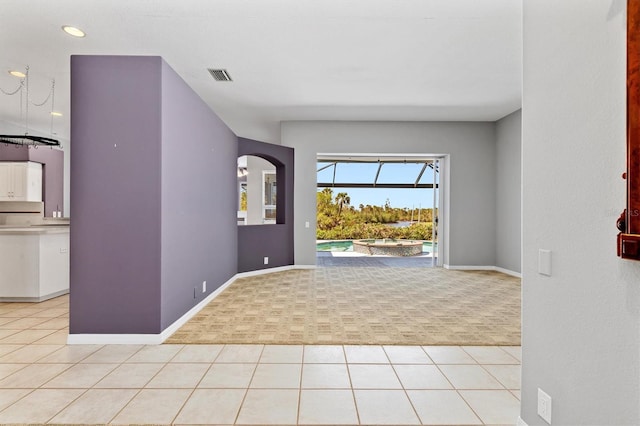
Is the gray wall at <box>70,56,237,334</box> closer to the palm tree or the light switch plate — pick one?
the light switch plate

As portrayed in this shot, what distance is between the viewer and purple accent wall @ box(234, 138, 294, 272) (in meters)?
5.96

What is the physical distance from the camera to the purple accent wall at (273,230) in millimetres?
5961

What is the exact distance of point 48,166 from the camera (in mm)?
7289

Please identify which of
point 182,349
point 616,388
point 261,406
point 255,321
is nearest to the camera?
point 616,388

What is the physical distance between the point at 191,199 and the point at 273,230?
2778 millimetres

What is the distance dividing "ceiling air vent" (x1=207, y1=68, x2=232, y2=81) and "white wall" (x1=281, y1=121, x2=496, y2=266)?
2.19 m

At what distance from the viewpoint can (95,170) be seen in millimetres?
2920

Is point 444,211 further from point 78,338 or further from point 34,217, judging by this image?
point 34,217

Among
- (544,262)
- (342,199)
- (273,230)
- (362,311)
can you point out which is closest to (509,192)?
(362,311)

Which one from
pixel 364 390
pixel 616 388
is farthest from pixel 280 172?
pixel 616 388

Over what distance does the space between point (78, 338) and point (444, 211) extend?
6679mm

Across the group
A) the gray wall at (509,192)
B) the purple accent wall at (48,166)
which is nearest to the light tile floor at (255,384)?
the gray wall at (509,192)

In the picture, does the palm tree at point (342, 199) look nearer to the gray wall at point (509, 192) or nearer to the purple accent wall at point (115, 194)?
the gray wall at point (509, 192)

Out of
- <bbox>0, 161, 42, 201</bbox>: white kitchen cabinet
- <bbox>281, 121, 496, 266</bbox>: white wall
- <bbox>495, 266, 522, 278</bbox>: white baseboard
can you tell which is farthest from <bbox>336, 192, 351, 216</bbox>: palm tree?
<bbox>0, 161, 42, 201</bbox>: white kitchen cabinet
